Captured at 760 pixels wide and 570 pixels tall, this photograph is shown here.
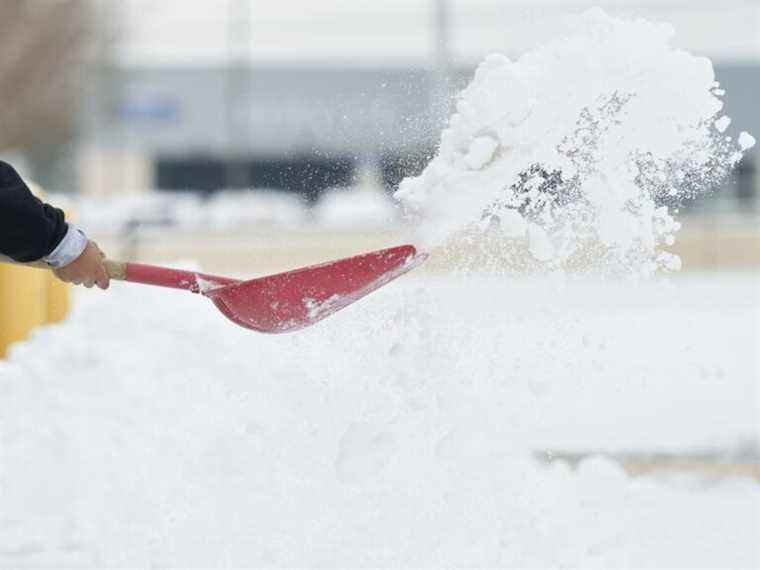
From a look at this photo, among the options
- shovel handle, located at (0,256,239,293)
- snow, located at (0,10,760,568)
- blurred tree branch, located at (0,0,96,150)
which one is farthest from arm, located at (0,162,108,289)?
blurred tree branch, located at (0,0,96,150)

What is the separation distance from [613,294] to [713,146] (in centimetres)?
1042

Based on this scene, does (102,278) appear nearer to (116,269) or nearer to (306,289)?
(116,269)

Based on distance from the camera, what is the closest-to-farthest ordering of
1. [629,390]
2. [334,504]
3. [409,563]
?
[409,563]
[334,504]
[629,390]

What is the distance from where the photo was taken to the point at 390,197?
172 inches

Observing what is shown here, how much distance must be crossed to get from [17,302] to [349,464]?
318 cm

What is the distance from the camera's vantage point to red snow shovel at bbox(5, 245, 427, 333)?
13.3 feet

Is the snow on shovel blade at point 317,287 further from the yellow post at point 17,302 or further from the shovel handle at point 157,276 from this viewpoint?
the yellow post at point 17,302

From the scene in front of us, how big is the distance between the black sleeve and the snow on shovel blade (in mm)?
595

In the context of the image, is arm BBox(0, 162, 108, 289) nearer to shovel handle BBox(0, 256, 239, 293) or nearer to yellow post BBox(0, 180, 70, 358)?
shovel handle BBox(0, 256, 239, 293)

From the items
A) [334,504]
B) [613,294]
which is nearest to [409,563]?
[334,504]

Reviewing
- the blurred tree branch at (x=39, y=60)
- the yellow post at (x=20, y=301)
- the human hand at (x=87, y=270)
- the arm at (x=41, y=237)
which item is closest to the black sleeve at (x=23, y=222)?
the arm at (x=41, y=237)

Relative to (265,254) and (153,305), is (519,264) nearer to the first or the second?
(265,254)

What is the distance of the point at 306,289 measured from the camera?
4.07 m

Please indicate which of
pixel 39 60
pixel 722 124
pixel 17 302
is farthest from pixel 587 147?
Result: pixel 39 60
